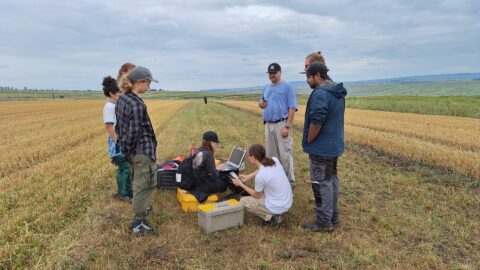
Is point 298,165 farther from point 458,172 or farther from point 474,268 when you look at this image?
point 474,268

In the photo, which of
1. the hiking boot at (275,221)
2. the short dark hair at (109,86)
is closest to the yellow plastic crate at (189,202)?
the hiking boot at (275,221)

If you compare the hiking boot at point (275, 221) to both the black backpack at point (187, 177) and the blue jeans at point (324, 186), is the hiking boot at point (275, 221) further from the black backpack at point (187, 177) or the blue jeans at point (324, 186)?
the black backpack at point (187, 177)

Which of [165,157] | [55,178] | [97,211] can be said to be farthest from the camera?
[165,157]

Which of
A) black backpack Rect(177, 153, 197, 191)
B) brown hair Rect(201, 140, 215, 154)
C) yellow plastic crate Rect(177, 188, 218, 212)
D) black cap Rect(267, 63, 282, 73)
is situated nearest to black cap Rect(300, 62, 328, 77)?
black cap Rect(267, 63, 282, 73)

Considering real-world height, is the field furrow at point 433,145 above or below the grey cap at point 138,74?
below

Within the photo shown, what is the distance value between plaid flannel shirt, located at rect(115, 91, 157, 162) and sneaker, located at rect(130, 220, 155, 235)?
0.98 metres

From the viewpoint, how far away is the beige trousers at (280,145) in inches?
258

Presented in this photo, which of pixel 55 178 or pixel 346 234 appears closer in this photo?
pixel 346 234

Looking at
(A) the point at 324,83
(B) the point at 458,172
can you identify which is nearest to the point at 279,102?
(A) the point at 324,83

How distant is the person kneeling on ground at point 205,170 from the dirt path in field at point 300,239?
1.74 feet

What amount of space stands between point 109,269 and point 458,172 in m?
8.65

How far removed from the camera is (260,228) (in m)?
4.93

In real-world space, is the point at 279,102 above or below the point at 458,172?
above

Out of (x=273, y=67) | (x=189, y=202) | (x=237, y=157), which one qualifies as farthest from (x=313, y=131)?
(x=237, y=157)
